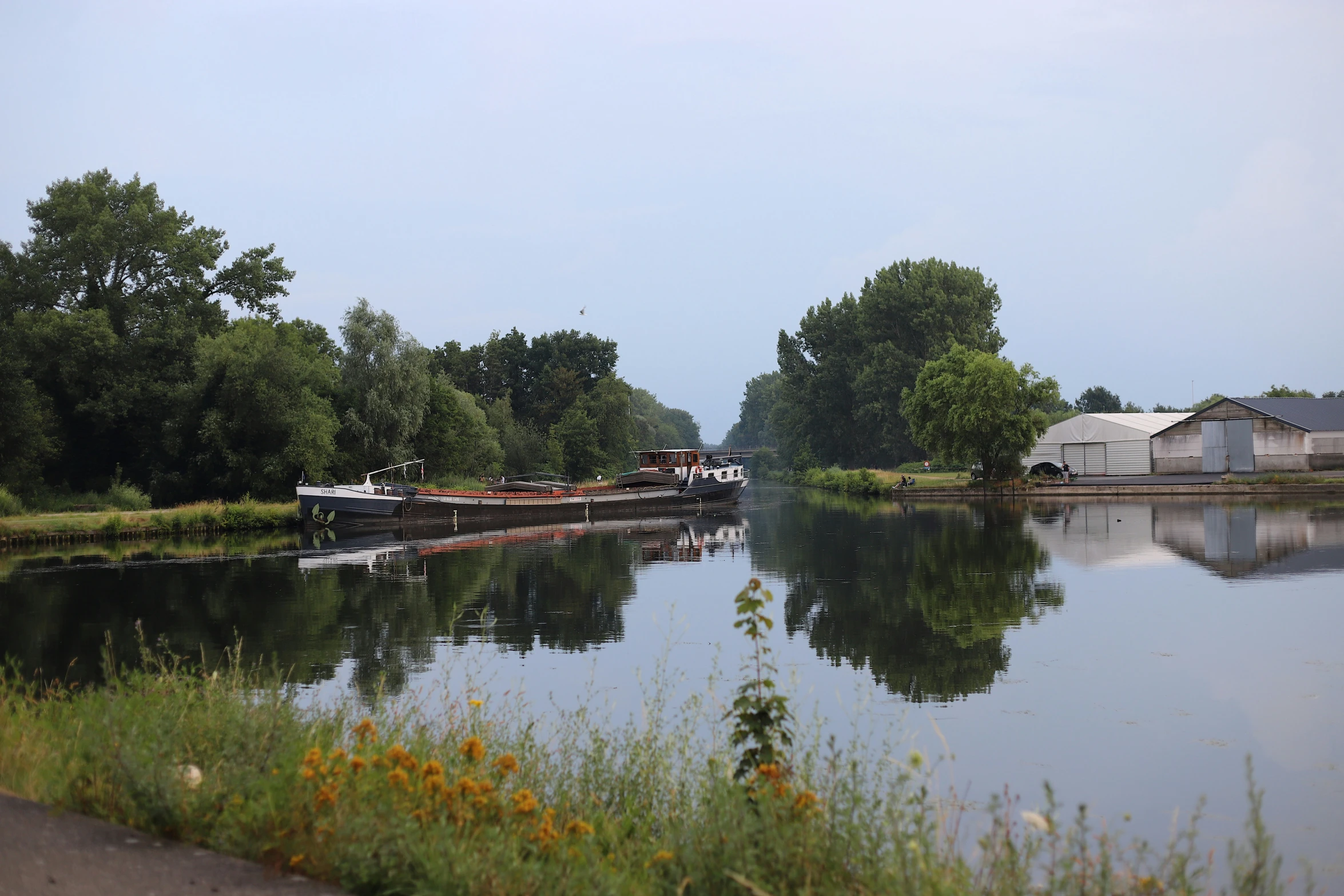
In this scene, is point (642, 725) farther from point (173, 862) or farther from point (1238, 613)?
point (1238, 613)

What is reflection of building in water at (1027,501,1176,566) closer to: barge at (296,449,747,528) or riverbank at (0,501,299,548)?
barge at (296,449,747,528)

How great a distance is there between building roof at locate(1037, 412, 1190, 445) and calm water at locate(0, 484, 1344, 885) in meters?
25.3

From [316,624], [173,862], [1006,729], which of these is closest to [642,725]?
[1006,729]

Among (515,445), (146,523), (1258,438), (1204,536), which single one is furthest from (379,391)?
(1258,438)

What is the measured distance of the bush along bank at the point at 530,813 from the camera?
470 centimetres

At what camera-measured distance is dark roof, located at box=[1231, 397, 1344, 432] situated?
5241cm

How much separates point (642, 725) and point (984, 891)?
6101 mm

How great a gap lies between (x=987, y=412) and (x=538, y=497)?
23.0 m

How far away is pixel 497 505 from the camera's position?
150 feet

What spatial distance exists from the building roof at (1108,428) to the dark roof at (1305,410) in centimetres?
395

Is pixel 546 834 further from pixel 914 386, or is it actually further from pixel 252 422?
pixel 914 386

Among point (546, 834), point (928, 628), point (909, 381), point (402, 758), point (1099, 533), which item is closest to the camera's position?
point (546, 834)

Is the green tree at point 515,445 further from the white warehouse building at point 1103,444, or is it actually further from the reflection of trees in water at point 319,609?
the reflection of trees in water at point 319,609

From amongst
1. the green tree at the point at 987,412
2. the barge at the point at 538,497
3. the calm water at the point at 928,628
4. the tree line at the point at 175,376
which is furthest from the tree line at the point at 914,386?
the tree line at the point at 175,376
